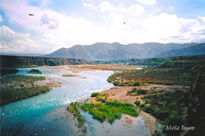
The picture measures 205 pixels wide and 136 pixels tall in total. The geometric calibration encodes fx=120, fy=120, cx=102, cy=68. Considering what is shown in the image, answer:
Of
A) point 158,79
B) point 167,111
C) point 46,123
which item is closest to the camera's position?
point 46,123

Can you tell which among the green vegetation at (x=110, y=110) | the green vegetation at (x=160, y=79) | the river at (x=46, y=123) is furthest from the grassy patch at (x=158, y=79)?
the river at (x=46, y=123)

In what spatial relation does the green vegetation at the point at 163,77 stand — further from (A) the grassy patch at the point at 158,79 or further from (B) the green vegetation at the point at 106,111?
(B) the green vegetation at the point at 106,111

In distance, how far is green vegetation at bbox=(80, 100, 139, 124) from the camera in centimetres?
2264

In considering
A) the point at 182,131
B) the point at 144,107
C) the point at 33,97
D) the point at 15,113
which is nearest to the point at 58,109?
the point at 15,113

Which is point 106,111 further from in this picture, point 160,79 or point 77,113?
point 160,79

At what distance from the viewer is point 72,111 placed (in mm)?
25016

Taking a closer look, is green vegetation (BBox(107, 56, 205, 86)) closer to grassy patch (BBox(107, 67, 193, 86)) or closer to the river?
grassy patch (BBox(107, 67, 193, 86))

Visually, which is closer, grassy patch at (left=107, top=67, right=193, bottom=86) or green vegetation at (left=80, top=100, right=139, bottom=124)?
green vegetation at (left=80, top=100, right=139, bottom=124)

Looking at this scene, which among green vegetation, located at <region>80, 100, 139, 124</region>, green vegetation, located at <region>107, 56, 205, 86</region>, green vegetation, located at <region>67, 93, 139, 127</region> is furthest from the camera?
green vegetation, located at <region>107, 56, 205, 86</region>

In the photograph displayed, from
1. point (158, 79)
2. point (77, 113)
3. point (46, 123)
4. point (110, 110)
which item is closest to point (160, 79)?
point (158, 79)

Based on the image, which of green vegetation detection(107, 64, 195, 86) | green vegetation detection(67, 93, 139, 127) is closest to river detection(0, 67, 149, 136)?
green vegetation detection(67, 93, 139, 127)

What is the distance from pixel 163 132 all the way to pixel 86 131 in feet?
38.0

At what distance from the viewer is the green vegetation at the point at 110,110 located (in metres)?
22.6

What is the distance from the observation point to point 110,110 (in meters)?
25.1
